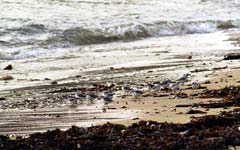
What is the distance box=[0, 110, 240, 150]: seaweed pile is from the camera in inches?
181

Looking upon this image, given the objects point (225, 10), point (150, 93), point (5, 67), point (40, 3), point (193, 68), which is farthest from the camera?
point (225, 10)

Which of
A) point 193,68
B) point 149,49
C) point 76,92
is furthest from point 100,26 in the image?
point 76,92

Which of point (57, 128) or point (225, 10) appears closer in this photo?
point (57, 128)

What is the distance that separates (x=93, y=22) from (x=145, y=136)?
43.5ft

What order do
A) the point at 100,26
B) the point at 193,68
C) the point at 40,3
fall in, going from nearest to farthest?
the point at 193,68
the point at 100,26
the point at 40,3

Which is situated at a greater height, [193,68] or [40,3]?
[40,3]

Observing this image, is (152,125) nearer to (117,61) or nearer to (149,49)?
(117,61)

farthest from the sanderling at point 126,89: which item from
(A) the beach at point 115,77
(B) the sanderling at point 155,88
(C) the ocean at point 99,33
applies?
(C) the ocean at point 99,33

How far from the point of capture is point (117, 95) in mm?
7461

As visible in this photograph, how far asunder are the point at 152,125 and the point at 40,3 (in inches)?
677

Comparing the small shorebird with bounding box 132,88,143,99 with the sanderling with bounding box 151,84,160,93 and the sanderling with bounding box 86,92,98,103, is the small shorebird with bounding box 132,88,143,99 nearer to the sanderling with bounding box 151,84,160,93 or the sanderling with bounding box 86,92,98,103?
the sanderling with bounding box 151,84,160,93

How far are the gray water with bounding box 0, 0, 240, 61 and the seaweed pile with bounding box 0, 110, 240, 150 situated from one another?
7529mm

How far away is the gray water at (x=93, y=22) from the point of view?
1454cm

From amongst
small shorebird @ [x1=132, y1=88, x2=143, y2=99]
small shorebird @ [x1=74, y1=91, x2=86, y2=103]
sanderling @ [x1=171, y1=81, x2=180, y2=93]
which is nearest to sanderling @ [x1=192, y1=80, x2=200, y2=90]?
sanderling @ [x1=171, y1=81, x2=180, y2=93]
